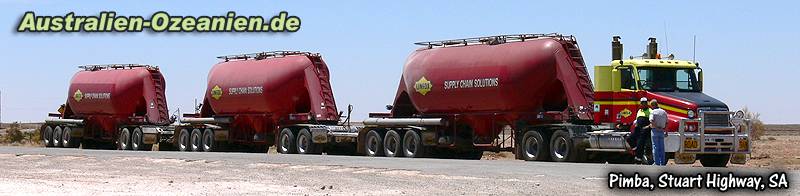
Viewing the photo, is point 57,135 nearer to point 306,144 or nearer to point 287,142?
point 287,142

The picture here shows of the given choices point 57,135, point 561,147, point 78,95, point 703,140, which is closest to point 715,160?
point 703,140

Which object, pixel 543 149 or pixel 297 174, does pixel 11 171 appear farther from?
pixel 543 149

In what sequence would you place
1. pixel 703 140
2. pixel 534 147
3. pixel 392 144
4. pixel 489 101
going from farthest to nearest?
pixel 392 144
pixel 489 101
pixel 534 147
pixel 703 140

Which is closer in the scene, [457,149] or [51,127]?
[457,149]

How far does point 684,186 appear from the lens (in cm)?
1745

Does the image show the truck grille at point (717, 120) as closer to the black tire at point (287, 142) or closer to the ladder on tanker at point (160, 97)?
the black tire at point (287, 142)

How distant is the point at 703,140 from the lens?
24953mm

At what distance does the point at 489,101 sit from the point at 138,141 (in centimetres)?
1728

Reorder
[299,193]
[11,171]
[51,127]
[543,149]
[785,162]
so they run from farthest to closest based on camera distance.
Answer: [51,127], [785,162], [543,149], [11,171], [299,193]

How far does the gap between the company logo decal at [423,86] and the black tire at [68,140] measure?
19.6 metres

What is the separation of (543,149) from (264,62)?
1209 cm

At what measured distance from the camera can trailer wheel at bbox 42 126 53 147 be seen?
1905 inches

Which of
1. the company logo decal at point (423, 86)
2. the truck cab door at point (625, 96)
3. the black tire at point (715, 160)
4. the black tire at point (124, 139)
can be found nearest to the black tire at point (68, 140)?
the black tire at point (124, 139)

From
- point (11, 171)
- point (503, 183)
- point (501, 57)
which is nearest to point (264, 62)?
point (501, 57)
